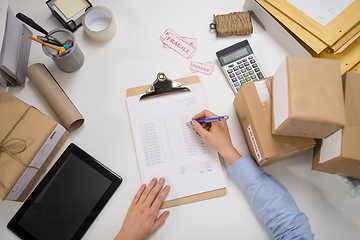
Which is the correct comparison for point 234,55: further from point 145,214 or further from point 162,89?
point 145,214

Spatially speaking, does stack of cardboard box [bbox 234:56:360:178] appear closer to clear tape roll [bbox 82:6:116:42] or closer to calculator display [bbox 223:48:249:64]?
calculator display [bbox 223:48:249:64]

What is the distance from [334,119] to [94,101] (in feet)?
2.16

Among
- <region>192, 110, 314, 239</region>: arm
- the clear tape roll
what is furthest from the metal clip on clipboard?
the clear tape roll

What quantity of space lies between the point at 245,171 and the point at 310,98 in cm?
25

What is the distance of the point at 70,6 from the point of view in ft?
2.49

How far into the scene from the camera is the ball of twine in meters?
0.76

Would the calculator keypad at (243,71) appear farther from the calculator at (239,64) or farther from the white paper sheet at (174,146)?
the white paper sheet at (174,146)

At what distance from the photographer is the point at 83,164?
0.65 meters

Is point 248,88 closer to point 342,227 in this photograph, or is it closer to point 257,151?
point 257,151

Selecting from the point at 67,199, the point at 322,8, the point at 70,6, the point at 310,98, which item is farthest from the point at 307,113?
the point at 70,6

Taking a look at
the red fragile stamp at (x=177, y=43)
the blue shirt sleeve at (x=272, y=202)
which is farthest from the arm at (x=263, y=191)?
the red fragile stamp at (x=177, y=43)

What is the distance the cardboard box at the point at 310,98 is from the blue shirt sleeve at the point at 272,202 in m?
0.16

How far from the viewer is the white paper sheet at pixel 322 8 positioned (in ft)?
2.26

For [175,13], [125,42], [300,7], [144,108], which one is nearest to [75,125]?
[144,108]
